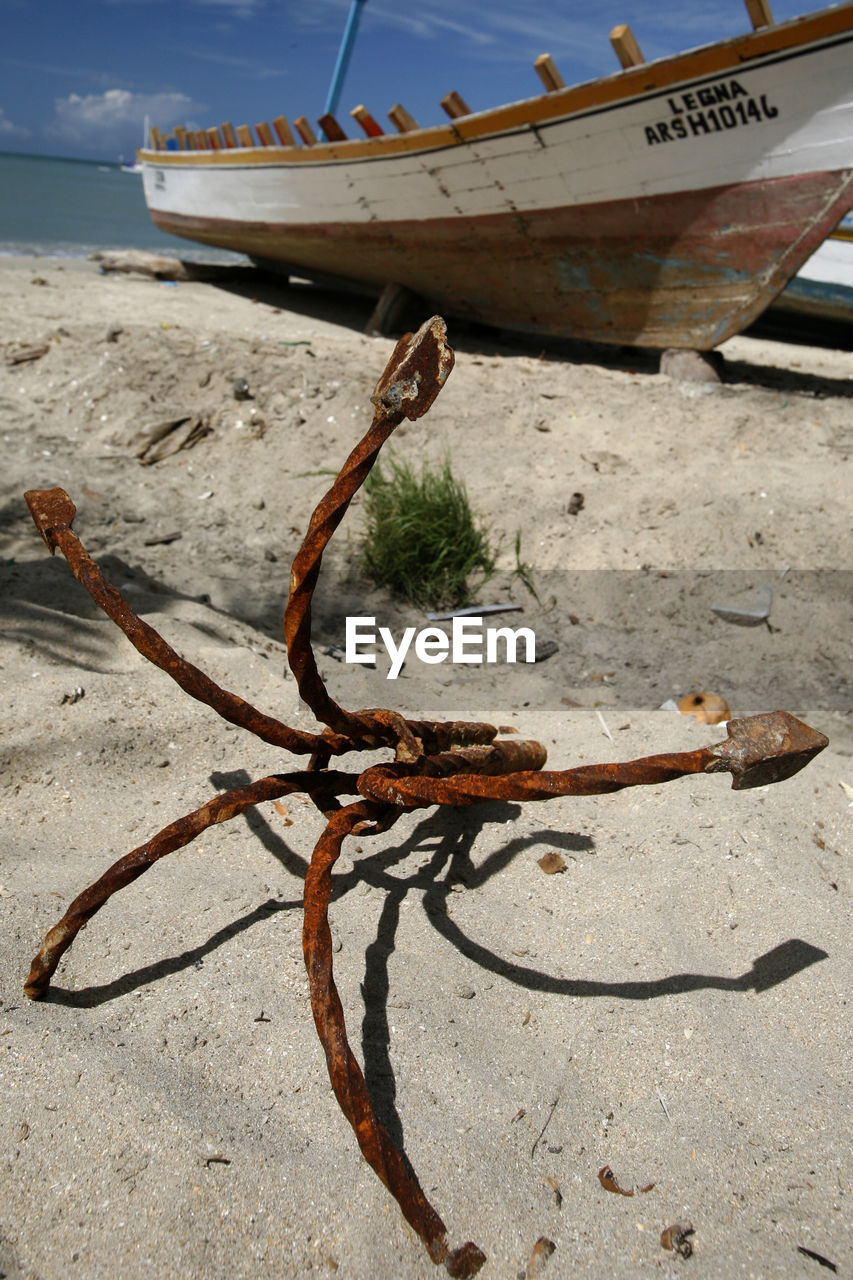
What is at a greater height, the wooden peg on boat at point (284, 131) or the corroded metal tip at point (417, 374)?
the wooden peg on boat at point (284, 131)

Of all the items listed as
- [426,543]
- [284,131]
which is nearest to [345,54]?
[284,131]

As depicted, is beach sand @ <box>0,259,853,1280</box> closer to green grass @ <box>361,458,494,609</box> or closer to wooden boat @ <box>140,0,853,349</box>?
green grass @ <box>361,458,494,609</box>

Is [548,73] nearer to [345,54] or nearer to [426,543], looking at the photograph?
[426,543]

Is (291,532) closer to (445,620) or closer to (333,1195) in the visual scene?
(445,620)

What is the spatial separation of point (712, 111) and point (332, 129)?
2.73 meters

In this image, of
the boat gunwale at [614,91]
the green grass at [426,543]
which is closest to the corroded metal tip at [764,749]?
the green grass at [426,543]

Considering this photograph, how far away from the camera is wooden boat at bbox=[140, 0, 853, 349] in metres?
4.07

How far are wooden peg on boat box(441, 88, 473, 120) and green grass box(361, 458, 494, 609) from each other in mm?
2710

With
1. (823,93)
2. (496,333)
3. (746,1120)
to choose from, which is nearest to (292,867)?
(746,1120)

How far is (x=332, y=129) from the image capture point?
229 inches

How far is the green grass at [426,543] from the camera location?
3500 mm

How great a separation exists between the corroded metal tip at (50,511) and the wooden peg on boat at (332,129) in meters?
5.25

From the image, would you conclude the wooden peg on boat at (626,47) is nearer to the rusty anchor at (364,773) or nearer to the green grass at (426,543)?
the green grass at (426,543)

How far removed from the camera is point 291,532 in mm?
3893
